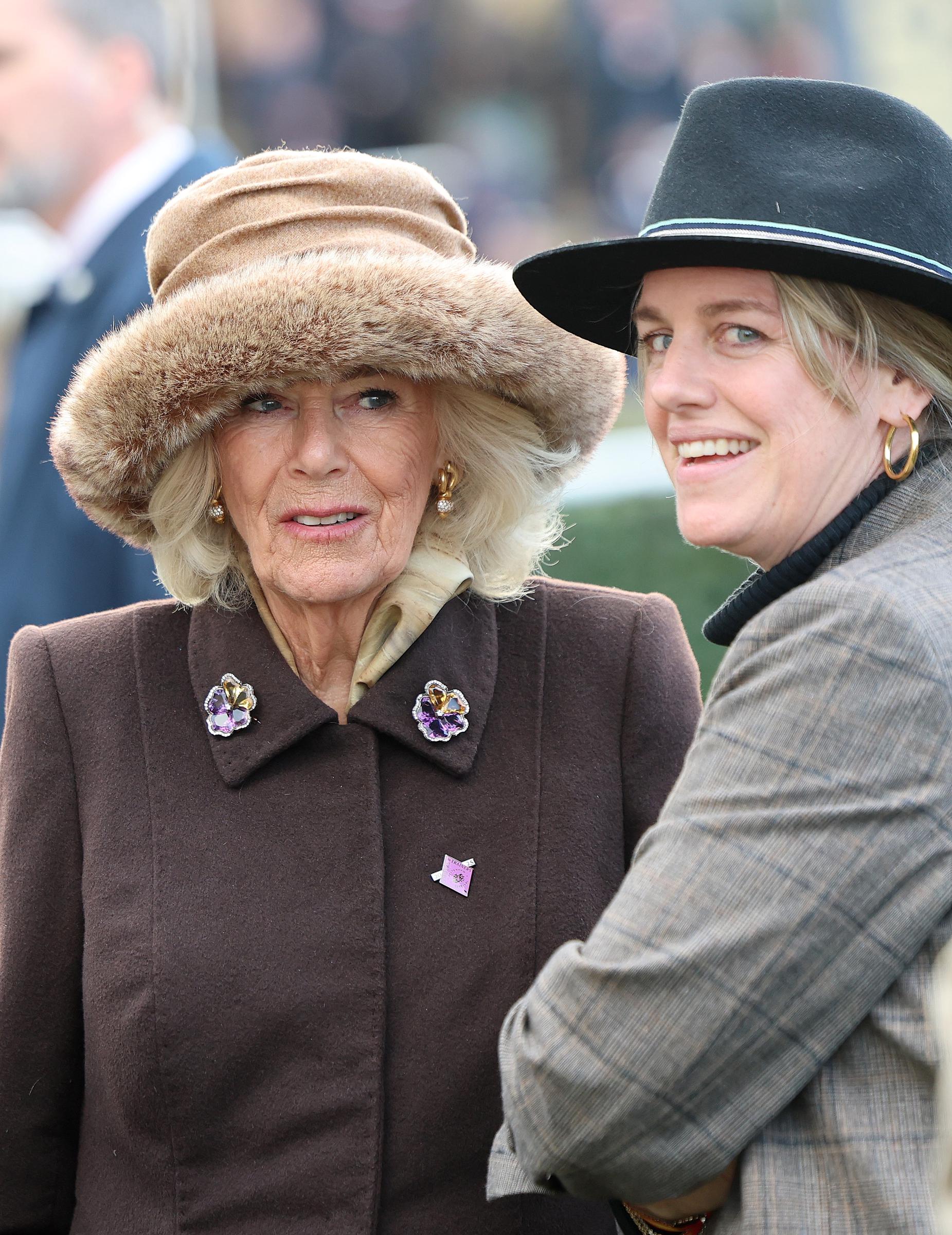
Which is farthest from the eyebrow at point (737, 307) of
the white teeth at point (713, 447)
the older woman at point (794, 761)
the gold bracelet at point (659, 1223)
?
the gold bracelet at point (659, 1223)

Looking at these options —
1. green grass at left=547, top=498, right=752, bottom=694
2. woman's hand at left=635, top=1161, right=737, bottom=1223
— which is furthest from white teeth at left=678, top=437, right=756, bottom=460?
green grass at left=547, top=498, right=752, bottom=694

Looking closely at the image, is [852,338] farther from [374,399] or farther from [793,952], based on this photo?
[374,399]

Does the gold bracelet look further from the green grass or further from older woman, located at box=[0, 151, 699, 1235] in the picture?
the green grass

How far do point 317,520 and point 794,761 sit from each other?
115 cm

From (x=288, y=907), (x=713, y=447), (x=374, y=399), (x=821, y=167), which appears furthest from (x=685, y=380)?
(x=288, y=907)

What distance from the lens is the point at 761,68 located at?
814 cm

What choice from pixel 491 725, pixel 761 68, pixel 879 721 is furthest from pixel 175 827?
pixel 761 68

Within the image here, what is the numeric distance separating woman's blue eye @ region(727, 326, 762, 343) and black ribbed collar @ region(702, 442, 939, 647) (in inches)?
9.6

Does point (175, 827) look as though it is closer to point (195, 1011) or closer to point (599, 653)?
point (195, 1011)

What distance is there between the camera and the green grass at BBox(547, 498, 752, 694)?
277 inches

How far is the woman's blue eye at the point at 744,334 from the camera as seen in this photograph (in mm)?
1874

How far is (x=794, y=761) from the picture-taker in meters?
1.56

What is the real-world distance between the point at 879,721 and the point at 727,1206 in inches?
24.8

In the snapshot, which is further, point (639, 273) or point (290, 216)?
A: point (290, 216)
